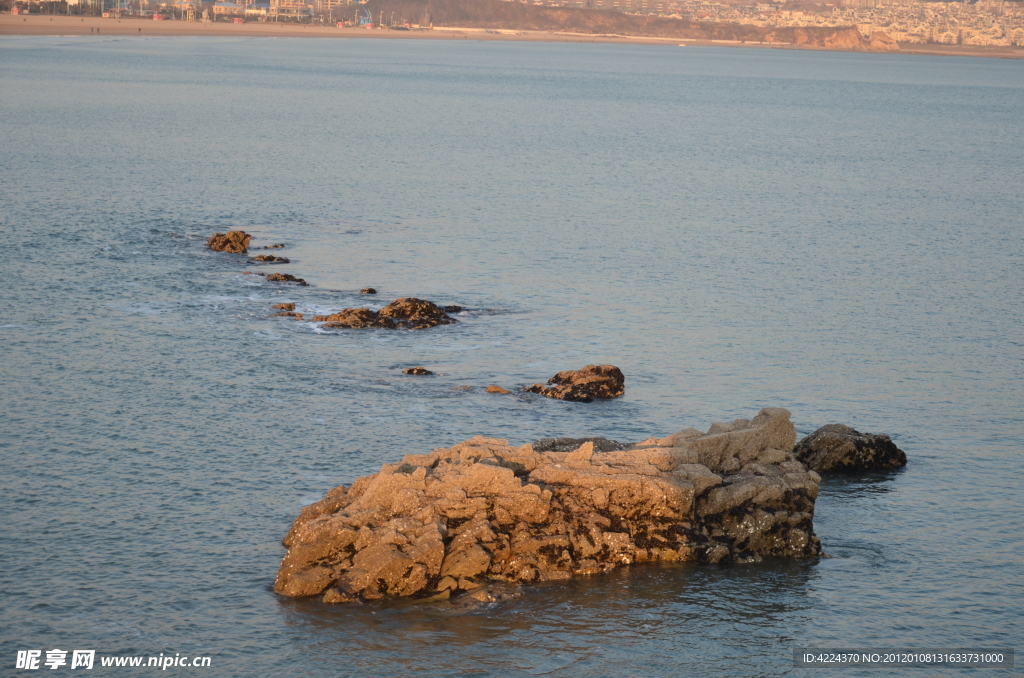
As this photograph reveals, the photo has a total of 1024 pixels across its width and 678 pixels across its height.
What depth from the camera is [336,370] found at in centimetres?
3934

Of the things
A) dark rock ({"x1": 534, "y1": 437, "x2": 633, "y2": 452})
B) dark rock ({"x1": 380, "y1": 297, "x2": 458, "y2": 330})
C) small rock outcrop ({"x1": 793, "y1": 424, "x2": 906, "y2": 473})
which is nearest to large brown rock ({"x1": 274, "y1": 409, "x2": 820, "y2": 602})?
dark rock ({"x1": 534, "y1": 437, "x2": 633, "y2": 452})

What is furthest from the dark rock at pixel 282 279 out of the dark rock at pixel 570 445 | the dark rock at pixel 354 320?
the dark rock at pixel 570 445

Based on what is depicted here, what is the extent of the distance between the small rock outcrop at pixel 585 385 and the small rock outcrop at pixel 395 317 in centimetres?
842

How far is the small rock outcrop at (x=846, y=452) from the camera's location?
32.4 metres

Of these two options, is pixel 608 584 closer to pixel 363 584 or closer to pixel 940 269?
pixel 363 584

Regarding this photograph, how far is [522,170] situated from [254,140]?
30.2m

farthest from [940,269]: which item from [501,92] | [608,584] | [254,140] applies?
[501,92]

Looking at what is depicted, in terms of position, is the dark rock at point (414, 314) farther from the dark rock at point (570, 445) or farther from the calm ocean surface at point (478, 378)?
the dark rock at point (570, 445)

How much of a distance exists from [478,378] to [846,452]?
12.8m

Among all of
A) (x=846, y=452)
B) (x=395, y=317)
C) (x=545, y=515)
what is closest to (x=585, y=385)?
(x=846, y=452)

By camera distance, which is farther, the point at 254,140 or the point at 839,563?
the point at 254,140

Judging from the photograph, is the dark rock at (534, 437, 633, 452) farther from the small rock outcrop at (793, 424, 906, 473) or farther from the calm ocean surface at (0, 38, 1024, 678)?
the small rock outcrop at (793, 424, 906, 473)

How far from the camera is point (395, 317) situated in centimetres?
4562

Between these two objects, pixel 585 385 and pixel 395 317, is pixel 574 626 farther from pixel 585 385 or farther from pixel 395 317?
pixel 395 317
